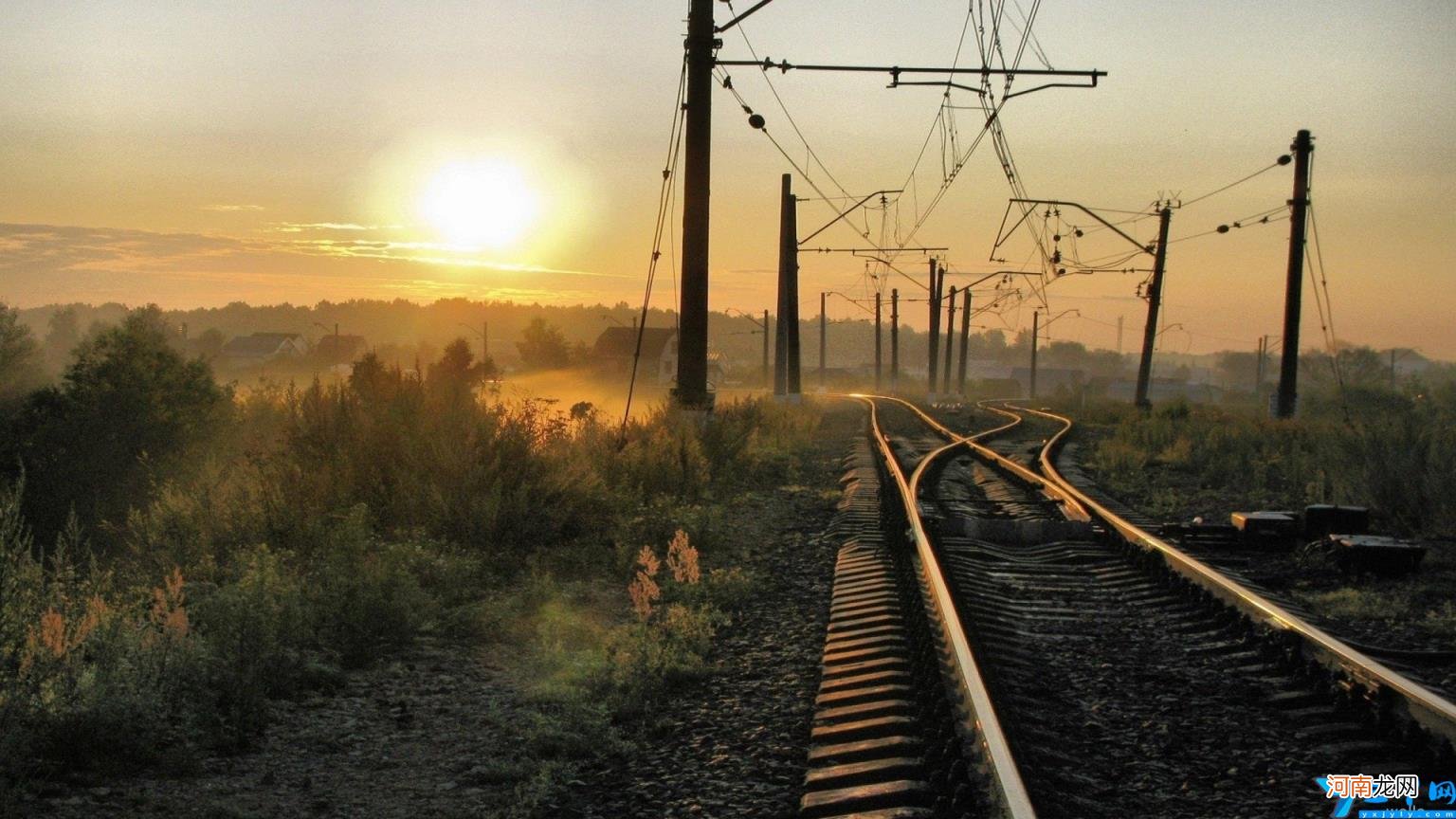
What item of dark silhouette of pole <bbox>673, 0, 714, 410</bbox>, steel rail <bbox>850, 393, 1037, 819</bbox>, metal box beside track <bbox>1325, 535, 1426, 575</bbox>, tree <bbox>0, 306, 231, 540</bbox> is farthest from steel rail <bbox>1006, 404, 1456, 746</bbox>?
tree <bbox>0, 306, 231, 540</bbox>

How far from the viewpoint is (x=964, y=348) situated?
3386 inches

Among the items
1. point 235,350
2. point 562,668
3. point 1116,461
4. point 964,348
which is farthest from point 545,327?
point 562,668

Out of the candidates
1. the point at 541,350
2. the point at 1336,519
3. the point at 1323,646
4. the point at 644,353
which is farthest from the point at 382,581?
the point at 541,350

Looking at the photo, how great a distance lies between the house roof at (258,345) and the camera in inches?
5977

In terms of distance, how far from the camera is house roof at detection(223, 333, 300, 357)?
151825mm

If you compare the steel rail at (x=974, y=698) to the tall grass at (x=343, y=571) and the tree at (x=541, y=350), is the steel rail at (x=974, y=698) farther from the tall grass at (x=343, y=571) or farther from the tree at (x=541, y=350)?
the tree at (x=541, y=350)

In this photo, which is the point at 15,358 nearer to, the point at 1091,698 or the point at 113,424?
the point at 113,424

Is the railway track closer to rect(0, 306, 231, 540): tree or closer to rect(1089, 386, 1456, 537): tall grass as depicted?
rect(1089, 386, 1456, 537): tall grass

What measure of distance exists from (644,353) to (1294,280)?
8665 cm

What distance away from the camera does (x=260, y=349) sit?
154 m

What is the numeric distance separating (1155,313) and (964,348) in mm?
39318

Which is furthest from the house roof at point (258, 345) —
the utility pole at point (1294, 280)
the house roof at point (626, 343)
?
the utility pole at point (1294, 280)

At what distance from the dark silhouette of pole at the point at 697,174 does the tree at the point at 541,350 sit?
116m

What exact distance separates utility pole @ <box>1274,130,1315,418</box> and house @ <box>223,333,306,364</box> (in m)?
131
